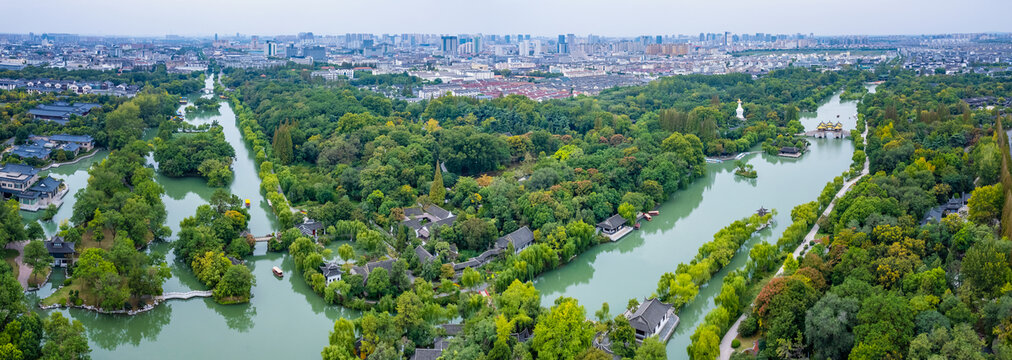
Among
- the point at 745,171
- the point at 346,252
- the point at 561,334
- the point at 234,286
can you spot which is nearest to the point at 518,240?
the point at 346,252

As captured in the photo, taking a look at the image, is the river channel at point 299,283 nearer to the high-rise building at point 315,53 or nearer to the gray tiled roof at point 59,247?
the gray tiled roof at point 59,247

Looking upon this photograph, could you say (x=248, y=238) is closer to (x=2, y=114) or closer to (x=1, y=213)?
(x=1, y=213)

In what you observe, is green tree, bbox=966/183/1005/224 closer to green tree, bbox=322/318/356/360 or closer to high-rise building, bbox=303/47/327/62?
green tree, bbox=322/318/356/360

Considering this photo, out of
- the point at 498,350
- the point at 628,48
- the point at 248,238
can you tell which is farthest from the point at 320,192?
the point at 628,48

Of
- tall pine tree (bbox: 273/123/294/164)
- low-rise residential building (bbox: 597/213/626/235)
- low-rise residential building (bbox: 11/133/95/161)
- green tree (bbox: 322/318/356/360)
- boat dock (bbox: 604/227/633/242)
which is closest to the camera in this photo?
green tree (bbox: 322/318/356/360)

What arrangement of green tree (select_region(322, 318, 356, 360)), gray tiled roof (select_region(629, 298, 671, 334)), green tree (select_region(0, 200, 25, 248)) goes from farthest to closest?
green tree (select_region(0, 200, 25, 248))
gray tiled roof (select_region(629, 298, 671, 334))
green tree (select_region(322, 318, 356, 360))

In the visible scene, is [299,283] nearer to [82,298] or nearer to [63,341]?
[82,298]

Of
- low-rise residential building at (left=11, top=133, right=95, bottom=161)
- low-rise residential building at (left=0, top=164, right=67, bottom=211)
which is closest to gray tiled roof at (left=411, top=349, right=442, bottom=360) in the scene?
low-rise residential building at (left=0, top=164, right=67, bottom=211)
